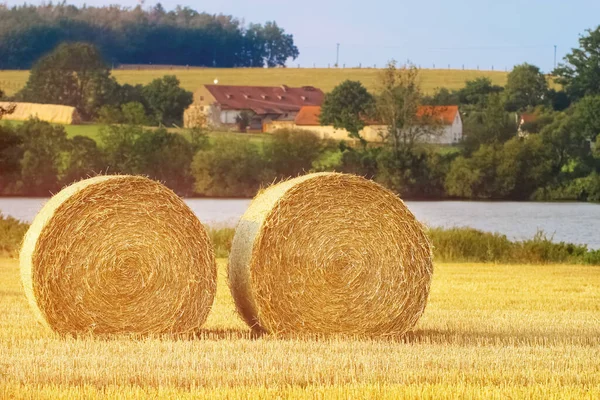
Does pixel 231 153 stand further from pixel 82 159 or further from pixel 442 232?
pixel 442 232

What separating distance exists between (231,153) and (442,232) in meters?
38.9

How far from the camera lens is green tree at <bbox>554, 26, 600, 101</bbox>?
8338 centimetres

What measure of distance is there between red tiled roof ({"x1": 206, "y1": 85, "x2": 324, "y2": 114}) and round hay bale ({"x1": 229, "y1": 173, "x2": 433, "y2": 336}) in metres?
88.7

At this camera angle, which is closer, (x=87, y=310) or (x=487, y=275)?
(x=87, y=310)

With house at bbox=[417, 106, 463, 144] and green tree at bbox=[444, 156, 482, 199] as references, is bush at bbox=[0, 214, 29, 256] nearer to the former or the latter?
green tree at bbox=[444, 156, 482, 199]

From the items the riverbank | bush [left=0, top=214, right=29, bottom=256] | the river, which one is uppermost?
the riverbank

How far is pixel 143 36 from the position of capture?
124 metres

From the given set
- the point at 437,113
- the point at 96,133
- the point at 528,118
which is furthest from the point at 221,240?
the point at 96,133

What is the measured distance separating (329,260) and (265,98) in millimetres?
95515

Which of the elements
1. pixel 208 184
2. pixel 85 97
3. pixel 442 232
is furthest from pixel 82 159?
pixel 442 232

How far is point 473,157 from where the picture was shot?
67250 mm

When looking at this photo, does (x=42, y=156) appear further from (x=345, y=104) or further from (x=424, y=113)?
(x=345, y=104)

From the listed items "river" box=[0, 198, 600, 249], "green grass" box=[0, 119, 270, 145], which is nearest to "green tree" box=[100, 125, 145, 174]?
"green grass" box=[0, 119, 270, 145]

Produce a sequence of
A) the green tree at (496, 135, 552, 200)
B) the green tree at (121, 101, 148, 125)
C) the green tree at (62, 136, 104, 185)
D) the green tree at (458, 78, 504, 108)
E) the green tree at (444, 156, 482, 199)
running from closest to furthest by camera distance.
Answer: the green tree at (496, 135, 552, 200), the green tree at (444, 156, 482, 199), the green tree at (62, 136, 104, 185), the green tree at (121, 101, 148, 125), the green tree at (458, 78, 504, 108)
